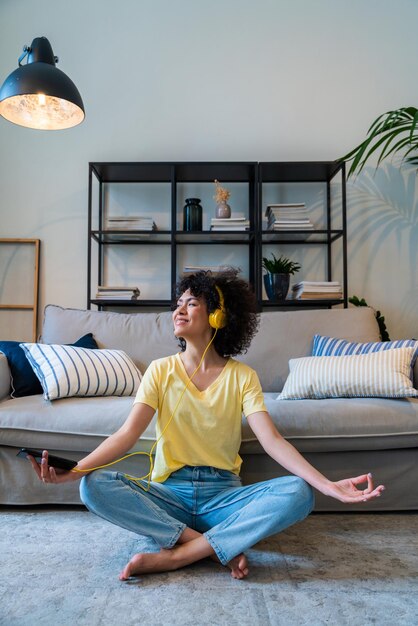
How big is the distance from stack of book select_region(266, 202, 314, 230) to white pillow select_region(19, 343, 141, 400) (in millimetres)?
1342

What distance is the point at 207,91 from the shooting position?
345cm

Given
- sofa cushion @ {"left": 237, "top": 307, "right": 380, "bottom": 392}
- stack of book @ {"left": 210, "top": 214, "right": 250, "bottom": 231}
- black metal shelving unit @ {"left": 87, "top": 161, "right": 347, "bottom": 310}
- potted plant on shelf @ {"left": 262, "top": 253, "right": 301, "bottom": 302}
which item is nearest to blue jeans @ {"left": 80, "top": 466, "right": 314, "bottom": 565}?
sofa cushion @ {"left": 237, "top": 307, "right": 380, "bottom": 392}

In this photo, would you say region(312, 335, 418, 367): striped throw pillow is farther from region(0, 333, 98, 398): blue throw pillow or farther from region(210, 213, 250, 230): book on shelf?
region(0, 333, 98, 398): blue throw pillow

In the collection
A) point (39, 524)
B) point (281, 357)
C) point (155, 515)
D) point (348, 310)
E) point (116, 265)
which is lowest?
point (39, 524)

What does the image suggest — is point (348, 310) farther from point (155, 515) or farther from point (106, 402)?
point (155, 515)

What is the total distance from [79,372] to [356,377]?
3.57ft

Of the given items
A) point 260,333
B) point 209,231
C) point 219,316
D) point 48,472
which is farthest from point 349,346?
point 48,472

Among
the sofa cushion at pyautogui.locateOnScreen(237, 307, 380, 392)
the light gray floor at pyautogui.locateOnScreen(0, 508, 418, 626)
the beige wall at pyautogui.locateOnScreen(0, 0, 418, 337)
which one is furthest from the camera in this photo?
the beige wall at pyautogui.locateOnScreen(0, 0, 418, 337)

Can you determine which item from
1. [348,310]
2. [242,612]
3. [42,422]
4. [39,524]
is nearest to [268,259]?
[348,310]

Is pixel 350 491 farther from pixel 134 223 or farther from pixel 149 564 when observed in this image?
pixel 134 223

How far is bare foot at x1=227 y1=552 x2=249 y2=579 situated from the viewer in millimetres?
1328

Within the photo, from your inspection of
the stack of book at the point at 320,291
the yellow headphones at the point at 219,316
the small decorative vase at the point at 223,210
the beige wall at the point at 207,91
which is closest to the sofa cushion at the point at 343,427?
the yellow headphones at the point at 219,316

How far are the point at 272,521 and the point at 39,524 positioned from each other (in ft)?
2.89

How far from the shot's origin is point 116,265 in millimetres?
3414
